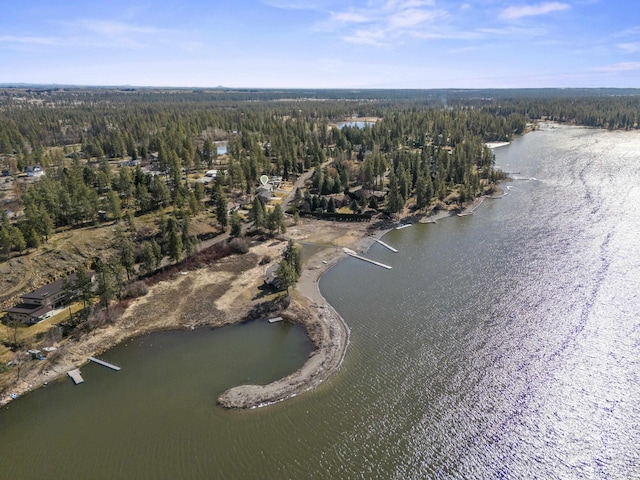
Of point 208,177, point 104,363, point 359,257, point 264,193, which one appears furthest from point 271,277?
point 208,177

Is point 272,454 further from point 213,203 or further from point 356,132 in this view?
point 356,132

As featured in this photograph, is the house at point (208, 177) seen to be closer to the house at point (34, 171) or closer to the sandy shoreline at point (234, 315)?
the sandy shoreline at point (234, 315)

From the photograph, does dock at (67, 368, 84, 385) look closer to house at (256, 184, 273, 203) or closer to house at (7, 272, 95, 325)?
house at (7, 272, 95, 325)

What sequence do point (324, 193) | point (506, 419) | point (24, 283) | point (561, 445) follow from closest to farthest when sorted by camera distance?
point (561, 445) → point (506, 419) → point (24, 283) → point (324, 193)

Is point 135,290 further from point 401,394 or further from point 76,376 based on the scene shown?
A: point 401,394

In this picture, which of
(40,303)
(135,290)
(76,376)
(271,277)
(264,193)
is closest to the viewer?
(76,376)

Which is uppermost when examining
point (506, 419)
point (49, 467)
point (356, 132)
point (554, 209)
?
point (356, 132)

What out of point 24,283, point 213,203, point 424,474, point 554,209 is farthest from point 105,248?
point 554,209
